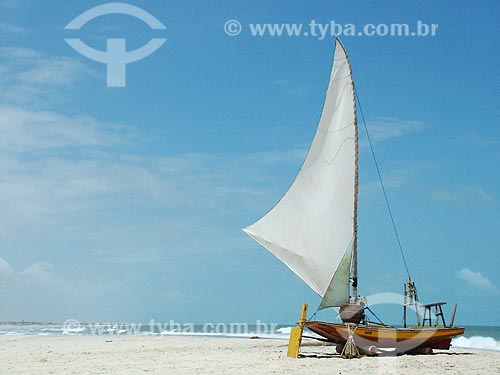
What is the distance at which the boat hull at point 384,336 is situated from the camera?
76.2 feet

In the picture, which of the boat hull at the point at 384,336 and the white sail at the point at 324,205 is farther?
the white sail at the point at 324,205

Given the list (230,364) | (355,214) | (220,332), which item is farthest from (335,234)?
(220,332)

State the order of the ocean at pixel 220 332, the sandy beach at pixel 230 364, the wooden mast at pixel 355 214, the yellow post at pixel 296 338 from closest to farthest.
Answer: the sandy beach at pixel 230 364 < the yellow post at pixel 296 338 < the wooden mast at pixel 355 214 < the ocean at pixel 220 332

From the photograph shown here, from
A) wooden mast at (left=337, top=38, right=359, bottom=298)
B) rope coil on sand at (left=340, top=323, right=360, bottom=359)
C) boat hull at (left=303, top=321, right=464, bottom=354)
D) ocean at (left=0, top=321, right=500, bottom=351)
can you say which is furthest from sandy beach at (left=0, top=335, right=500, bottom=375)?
ocean at (left=0, top=321, right=500, bottom=351)

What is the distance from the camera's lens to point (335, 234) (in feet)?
84.2

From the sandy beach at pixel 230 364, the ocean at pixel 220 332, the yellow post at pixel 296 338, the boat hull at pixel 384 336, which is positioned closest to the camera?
the sandy beach at pixel 230 364

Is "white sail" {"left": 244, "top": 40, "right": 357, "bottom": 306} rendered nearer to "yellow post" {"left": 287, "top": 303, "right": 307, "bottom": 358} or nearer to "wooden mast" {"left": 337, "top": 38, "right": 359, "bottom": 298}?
"wooden mast" {"left": 337, "top": 38, "right": 359, "bottom": 298}

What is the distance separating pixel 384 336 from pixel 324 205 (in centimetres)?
545

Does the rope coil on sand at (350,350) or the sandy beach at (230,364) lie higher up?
the rope coil on sand at (350,350)

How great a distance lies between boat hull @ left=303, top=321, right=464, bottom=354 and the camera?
23234mm

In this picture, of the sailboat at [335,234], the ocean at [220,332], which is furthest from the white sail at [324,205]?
the ocean at [220,332]

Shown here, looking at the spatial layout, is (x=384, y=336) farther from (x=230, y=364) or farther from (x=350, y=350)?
(x=230, y=364)

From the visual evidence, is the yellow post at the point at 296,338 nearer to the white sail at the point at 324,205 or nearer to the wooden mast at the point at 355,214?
the white sail at the point at 324,205

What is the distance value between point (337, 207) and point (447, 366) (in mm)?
7795
